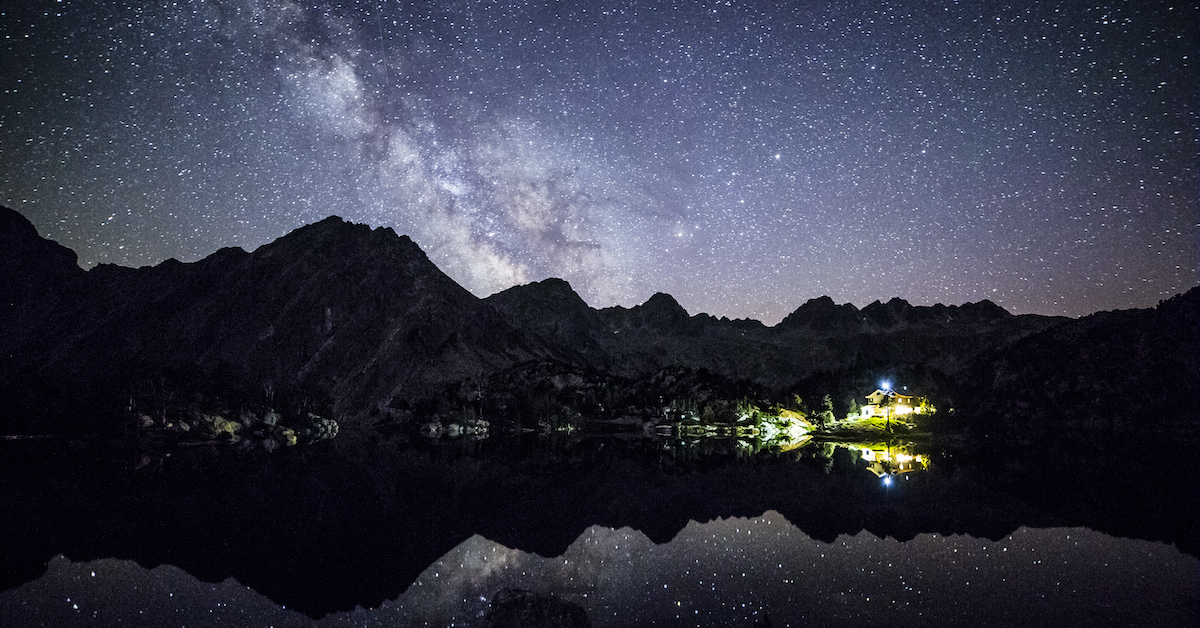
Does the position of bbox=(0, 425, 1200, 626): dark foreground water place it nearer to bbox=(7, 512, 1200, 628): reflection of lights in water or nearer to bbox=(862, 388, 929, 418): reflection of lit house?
bbox=(7, 512, 1200, 628): reflection of lights in water

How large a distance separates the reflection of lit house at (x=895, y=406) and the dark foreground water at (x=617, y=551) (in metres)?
118

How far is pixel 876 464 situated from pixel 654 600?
5177 centimetres

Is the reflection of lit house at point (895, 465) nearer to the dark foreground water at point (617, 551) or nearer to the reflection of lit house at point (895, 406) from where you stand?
the dark foreground water at point (617, 551)

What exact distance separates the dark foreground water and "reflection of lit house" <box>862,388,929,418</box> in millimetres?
118140

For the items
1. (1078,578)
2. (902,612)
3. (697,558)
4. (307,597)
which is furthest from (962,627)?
(307,597)

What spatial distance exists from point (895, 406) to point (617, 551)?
15747cm

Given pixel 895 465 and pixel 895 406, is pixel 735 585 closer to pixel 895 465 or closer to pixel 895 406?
pixel 895 465

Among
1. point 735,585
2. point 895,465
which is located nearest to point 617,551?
point 735,585

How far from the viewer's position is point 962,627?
50.8ft

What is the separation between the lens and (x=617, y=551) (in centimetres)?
2469

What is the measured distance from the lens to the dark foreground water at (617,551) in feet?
56.9

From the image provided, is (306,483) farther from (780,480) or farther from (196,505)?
(780,480)

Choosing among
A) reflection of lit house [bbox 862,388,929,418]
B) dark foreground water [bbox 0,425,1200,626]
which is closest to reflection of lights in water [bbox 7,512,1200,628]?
dark foreground water [bbox 0,425,1200,626]

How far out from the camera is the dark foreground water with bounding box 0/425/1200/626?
56.9ft
